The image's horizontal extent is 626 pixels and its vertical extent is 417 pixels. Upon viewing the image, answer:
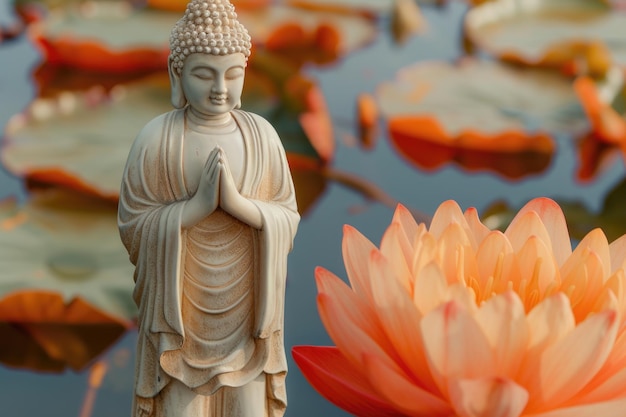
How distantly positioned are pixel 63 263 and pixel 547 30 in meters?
1.39

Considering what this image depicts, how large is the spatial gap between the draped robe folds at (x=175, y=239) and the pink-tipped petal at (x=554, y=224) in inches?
8.3

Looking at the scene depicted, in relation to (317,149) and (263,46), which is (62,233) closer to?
(317,149)

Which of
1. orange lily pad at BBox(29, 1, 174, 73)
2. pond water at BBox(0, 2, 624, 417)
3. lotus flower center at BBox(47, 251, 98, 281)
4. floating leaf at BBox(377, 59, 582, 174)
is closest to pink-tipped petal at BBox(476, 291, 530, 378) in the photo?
pond water at BBox(0, 2, 624, 417)

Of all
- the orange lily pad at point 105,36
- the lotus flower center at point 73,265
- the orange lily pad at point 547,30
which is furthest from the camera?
the orange lily pad at point 547,30

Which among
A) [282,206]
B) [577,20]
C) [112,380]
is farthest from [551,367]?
[577,20]

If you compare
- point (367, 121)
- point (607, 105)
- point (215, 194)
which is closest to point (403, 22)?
point (367, 121)

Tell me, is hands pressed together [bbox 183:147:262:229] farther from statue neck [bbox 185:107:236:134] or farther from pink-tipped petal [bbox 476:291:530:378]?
pink-tipped petal [bbox 476:291:530:378]

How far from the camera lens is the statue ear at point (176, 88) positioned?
2.42 feet

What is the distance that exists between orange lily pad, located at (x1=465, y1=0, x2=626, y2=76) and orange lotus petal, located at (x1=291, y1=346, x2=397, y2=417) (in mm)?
1260

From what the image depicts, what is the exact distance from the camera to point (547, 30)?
218 cm

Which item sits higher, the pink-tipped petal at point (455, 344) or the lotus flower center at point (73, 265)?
the pink-tipped petal at point (455, 344)

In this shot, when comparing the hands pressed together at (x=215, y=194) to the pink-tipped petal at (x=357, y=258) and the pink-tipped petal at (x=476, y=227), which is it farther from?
the pink-tipped petal at (x=476, y=227)

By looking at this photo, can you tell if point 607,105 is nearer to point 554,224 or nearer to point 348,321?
point 554,224

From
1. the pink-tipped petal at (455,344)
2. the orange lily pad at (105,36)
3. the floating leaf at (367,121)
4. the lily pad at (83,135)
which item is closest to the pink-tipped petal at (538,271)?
the pink-tipped petal at (455,344)
